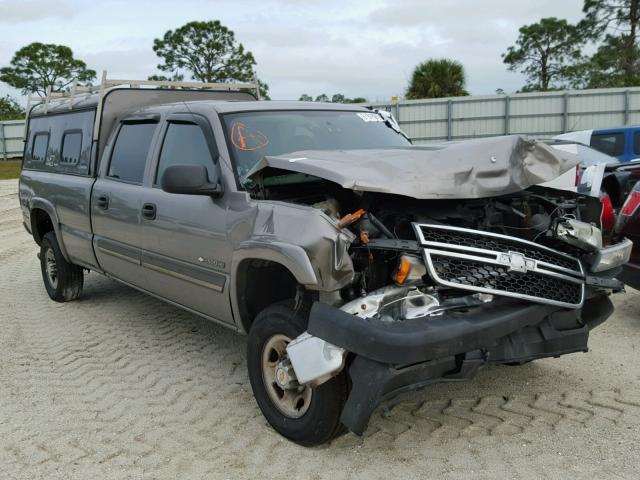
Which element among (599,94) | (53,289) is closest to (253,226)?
(53,289)

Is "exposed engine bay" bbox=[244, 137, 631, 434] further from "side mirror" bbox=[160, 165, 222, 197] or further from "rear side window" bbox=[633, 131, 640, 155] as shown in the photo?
"rear side window" bbox=[633, 131, 640, 155]

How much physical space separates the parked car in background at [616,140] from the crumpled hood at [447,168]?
10219mm

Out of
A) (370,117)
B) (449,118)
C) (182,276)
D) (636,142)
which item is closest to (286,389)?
(182,276)

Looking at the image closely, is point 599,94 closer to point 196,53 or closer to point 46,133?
point 46,133

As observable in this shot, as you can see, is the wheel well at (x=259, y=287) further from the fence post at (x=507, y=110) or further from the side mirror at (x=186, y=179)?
the fence post at (x=507, y=110)

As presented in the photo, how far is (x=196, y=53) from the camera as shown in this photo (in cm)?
5928

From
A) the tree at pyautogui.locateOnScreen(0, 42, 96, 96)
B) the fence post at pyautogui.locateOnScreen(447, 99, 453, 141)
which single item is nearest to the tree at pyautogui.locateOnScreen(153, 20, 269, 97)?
the tree at pyautogui.locateOnScreen(0, 42, 96, 96)

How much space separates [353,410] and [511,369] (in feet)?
6.36

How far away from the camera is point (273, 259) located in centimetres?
329

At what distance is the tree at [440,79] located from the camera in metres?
28.3

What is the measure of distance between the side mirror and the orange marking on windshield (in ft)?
1.37

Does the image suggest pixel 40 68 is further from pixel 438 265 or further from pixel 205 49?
pixel 438 265

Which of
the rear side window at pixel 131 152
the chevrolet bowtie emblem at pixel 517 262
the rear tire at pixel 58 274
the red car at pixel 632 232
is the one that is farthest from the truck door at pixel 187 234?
the red car at pixel 632 232

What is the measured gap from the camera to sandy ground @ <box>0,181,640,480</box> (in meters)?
3.12
